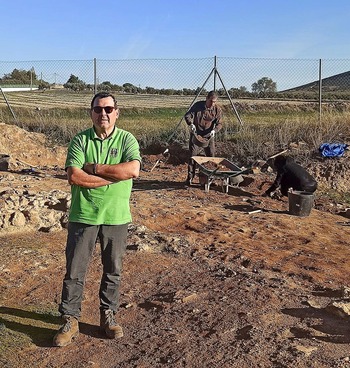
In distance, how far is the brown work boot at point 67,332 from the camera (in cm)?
Answer: 382

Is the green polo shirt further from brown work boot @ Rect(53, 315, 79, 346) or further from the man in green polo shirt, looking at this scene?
brown work boot @ Rect(53, 315, 79, 346)

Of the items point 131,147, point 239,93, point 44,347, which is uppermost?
point 239,93

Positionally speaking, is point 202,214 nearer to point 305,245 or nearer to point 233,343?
point 305,245

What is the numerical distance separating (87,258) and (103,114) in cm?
103

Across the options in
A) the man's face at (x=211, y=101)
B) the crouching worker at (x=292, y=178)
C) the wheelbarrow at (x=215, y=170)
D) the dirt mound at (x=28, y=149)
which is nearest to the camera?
the crouching worker at (x=292, y=178)

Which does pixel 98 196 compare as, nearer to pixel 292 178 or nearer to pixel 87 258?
pixel 87 258

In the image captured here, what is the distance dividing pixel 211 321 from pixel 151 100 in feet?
101

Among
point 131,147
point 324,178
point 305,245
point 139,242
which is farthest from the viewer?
point 324,178

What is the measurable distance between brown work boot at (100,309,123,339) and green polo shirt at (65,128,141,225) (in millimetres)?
705

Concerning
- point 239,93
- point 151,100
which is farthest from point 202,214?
point 151,100

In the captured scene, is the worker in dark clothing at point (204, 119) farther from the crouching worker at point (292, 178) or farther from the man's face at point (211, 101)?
the crouching worker at point (292, 178)

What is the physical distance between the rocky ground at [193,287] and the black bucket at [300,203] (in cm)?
15

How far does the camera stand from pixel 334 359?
3.54 meters

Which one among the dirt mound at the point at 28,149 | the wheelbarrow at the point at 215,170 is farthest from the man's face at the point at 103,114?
the dirt mound at the point at 28,149
